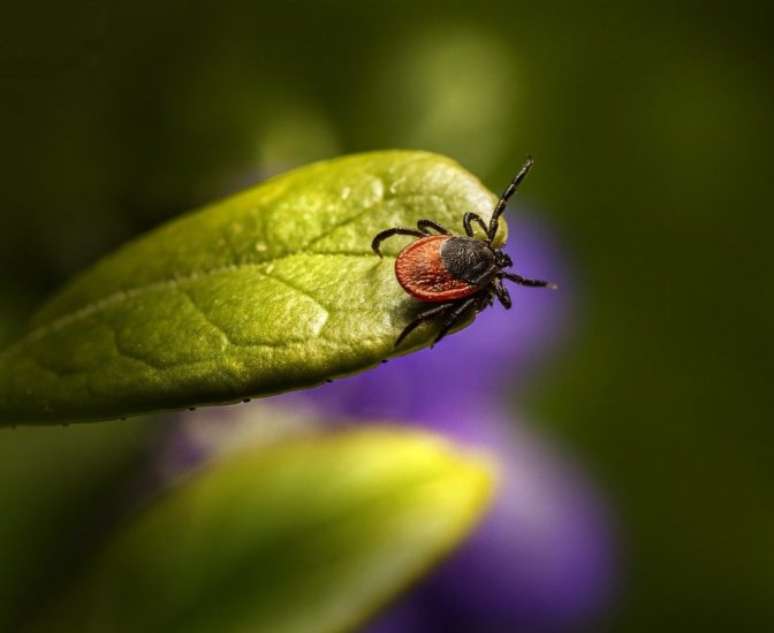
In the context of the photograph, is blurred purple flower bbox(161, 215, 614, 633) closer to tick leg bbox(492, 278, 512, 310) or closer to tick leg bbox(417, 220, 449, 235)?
tick leg bbox(492, 278, 512, 310)

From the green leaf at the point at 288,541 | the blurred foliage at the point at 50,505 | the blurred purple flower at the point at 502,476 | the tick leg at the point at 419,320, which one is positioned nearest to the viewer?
the tick leg at the point at 419,320

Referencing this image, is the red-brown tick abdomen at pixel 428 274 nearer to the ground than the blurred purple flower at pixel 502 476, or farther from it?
farther from it

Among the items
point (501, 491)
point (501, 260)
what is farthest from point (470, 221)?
point (501, 491)

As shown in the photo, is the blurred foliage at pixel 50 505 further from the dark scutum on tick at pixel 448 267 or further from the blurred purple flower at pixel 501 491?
the dark scutum on tick at pixel 448 267

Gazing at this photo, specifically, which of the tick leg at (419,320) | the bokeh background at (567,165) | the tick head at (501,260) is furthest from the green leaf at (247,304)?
the bokeh background at (567,165)

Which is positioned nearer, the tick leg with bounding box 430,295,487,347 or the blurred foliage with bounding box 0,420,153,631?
the tick leg with bounding box 430,295,487,347

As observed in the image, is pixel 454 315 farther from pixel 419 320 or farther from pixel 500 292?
pixel 500 292

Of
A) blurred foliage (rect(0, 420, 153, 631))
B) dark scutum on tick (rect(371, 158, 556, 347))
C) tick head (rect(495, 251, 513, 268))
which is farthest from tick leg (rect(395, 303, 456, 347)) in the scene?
blurred foliage (rect(0, 420, 153, 631))
